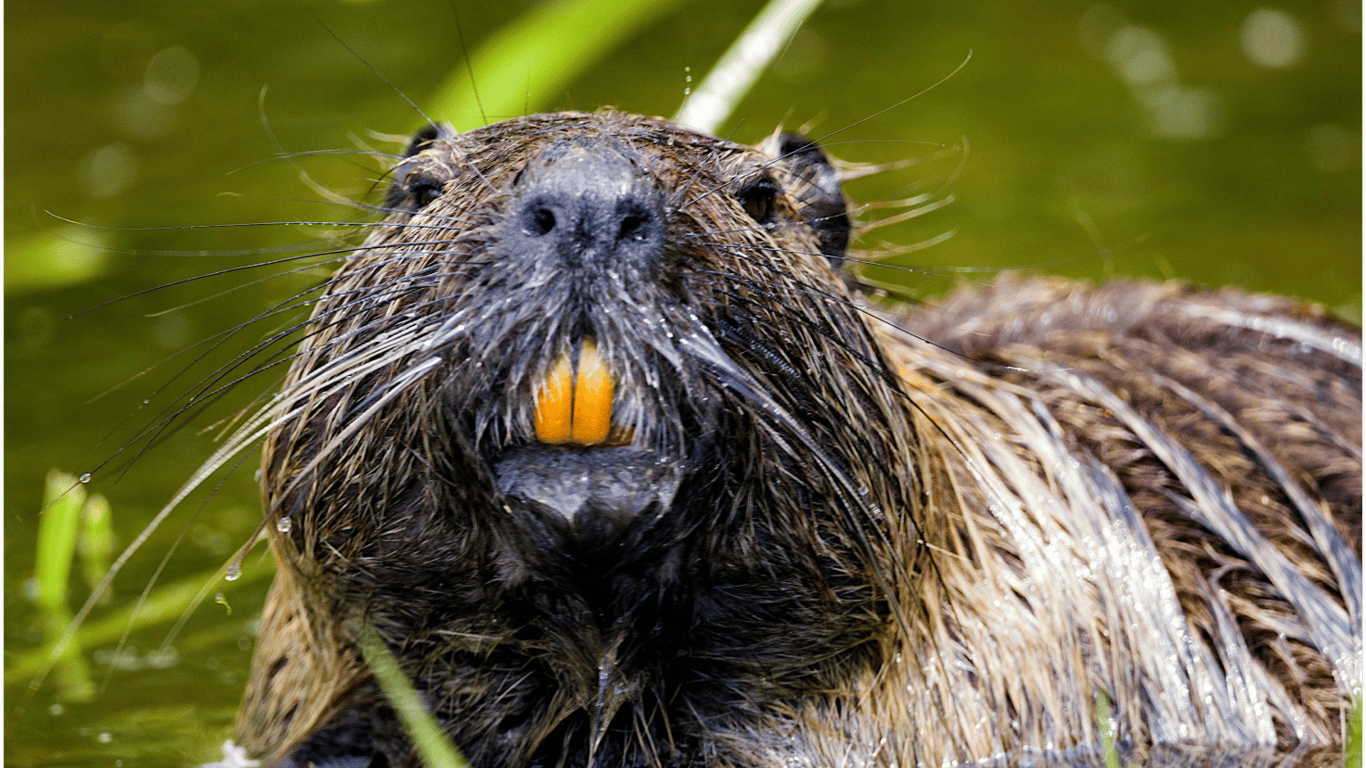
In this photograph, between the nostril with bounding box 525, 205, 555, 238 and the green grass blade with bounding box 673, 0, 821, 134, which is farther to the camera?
the green grass blade with bounding box 673, 0, 821, 134

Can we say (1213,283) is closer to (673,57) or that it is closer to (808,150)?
(673,57)

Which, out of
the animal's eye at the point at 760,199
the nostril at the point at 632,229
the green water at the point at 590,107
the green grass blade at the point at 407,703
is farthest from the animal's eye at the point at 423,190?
the green water at the point at 590,107

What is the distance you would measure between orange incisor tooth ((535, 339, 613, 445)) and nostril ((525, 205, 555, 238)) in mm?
151

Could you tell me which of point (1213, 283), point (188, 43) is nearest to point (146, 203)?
point (188, 43)

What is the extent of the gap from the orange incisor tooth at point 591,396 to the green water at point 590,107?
2393 millimetres

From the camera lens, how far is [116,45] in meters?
8.20

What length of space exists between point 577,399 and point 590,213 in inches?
9.5

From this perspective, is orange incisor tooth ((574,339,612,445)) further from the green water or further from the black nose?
the green water

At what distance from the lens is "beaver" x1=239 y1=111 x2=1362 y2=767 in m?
2.13

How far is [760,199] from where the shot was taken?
2.62m

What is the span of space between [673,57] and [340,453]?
5805 mm

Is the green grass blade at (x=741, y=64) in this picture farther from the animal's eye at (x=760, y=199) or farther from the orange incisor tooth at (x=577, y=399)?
the orange incisor tooth at (x=577, y=399)

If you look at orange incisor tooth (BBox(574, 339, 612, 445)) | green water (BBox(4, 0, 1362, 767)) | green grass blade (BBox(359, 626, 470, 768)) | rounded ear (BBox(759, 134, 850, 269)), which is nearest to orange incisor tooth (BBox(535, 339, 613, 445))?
orange incisor tooth (BBox(574, 339, 612, 445))

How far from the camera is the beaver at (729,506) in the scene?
213 cm
